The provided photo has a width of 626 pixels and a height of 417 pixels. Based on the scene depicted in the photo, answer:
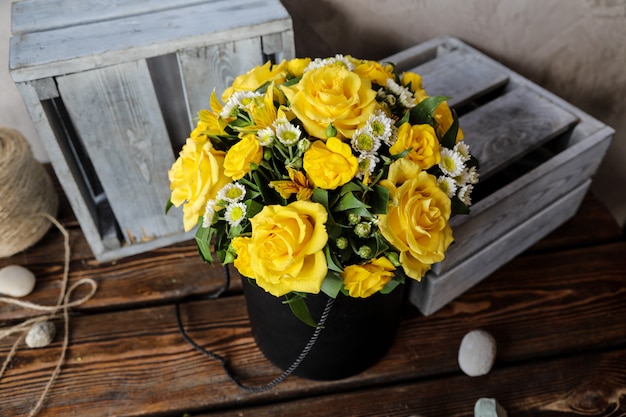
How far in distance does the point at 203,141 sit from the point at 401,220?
23 cm

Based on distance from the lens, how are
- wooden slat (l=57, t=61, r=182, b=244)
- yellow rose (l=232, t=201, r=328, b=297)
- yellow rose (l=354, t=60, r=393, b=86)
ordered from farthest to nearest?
wooden slat (l=57, t=61, r=182, b=244) → yellow rose (l=354, t=60, r=393, b=86) → yellow rose (l=232, t=201, r=328, b=297)

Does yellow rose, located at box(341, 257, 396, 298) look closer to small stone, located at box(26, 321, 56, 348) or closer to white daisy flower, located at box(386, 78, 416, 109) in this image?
white daisy flower, located at box(386, 78, 416, 109)

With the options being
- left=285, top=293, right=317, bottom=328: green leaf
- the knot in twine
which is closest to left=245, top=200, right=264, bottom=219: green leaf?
left=285, top=293, right=317, bottom=328: green leaf

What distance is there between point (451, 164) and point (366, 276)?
147mm

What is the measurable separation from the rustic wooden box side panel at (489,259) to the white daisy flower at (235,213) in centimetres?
32

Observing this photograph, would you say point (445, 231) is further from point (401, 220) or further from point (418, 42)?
point (418, 42)

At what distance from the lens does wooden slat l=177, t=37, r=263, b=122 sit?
742 mm

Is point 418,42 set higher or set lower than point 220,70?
lower

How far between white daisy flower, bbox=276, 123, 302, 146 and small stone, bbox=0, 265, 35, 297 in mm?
548

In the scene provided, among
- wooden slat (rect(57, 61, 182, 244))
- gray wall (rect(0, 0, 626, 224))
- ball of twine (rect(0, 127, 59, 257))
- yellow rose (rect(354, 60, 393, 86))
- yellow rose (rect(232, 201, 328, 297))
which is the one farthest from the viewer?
gray wall (rect(0, 0, 626, 224))

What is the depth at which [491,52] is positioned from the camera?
1.03 meters

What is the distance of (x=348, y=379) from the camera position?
0.75 metres

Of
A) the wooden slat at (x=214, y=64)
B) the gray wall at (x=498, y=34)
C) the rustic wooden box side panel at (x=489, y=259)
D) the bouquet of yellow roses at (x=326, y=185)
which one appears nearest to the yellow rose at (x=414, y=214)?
the bouquet of yellow roses at (x=326, y=185)

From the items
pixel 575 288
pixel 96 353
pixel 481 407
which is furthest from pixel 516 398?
pixel 96 353
